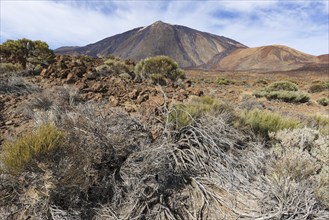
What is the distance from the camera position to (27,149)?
86.0 inches

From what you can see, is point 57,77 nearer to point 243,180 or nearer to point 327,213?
point 243,180

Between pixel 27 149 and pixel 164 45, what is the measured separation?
107 meters

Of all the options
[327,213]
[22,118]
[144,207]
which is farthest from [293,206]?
[22,118]

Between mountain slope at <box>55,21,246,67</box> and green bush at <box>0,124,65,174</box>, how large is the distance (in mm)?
92105

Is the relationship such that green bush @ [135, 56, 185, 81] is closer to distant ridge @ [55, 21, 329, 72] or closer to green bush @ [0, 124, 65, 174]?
green bush @ [0, 124, 65, 174]

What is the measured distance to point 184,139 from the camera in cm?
292

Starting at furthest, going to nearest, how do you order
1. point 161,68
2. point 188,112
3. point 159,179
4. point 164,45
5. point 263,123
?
point 164,45, point 161,68, point 263,123, point 188,112, point 159,179

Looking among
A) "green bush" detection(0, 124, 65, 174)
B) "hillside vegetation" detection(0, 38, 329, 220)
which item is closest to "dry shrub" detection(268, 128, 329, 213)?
"hillside vegetation" detection(0, 38, 329, 220)

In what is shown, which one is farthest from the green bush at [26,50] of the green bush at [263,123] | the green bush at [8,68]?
the green bush at [263,123]

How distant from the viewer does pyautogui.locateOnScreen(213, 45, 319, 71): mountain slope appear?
191 ft

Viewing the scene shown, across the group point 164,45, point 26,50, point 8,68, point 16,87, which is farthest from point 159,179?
point 164,45

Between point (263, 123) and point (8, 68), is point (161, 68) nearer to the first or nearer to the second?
point (8, 68)

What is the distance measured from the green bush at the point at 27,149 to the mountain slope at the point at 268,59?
58877 mm

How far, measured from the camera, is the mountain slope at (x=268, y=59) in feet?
191
